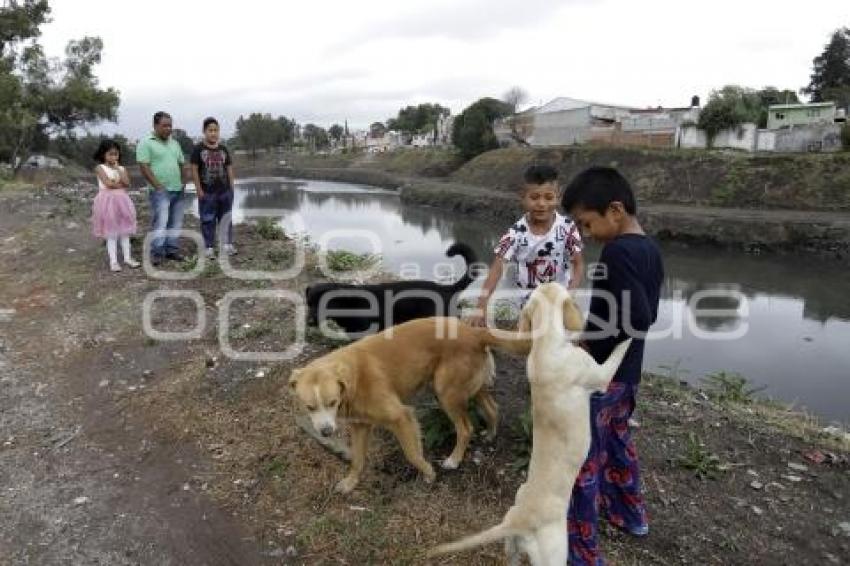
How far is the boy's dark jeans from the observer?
9.19m

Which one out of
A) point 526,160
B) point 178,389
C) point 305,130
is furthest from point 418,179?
point 305,130

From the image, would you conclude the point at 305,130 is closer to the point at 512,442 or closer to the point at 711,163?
the point at 711,163

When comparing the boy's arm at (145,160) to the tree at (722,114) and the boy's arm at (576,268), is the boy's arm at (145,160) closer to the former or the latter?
the boy's arm at (576,268)

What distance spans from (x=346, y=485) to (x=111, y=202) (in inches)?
263

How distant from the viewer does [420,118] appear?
93.4 m

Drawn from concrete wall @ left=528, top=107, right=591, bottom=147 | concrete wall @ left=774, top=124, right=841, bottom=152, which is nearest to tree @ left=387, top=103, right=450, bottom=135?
concrete wall @ left=528, top=107, right=591, bottom=147

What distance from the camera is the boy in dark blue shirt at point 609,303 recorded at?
2.72 m

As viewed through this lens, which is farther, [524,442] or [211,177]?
[211,177]

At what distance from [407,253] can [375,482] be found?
16.9 m

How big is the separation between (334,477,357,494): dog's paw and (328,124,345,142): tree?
124 metres

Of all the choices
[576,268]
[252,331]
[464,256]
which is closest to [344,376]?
[576,268]

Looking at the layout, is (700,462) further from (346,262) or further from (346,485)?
(346,262)

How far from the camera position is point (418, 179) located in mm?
56438

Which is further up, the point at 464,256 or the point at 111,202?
the point at 111,202
